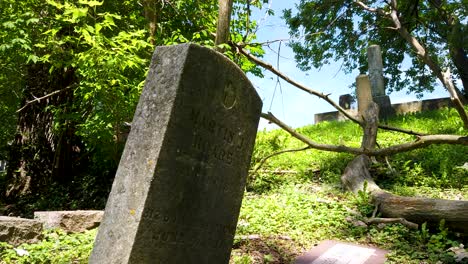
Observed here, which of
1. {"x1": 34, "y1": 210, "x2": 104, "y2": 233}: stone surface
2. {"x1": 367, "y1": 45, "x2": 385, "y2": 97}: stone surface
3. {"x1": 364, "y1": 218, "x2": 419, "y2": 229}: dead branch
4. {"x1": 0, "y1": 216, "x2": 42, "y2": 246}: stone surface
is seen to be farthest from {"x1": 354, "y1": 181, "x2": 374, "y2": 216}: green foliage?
{"x1": 367, "y1": 45, "x2": 385, "y2": 97}: stone surface

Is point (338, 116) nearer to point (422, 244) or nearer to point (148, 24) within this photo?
point (148, 24)

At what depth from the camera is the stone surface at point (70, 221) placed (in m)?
5.35

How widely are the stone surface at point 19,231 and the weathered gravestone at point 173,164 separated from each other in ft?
9.14

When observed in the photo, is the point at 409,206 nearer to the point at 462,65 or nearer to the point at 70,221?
the point at 70,221

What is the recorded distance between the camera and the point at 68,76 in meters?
9.77

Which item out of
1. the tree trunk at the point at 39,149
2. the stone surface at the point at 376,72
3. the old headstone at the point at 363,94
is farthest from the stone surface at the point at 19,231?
the stone surface at the point at 376,72

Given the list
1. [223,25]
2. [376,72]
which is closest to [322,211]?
[223,25]

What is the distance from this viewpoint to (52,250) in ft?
14.6

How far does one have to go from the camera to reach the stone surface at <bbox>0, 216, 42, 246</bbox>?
15.0 ft

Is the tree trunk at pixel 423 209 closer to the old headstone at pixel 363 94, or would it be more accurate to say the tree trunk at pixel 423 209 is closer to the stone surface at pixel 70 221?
the old headstone at pixel 363 94

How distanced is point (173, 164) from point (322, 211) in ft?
12.2

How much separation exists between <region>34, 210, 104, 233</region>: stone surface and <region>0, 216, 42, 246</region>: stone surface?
44cm

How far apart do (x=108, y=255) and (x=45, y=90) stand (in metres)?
8.42

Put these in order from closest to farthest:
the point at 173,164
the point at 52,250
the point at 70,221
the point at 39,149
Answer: the point at 173,164 < the point at 52,250 < the point at 70,221 < the point at 39,149
